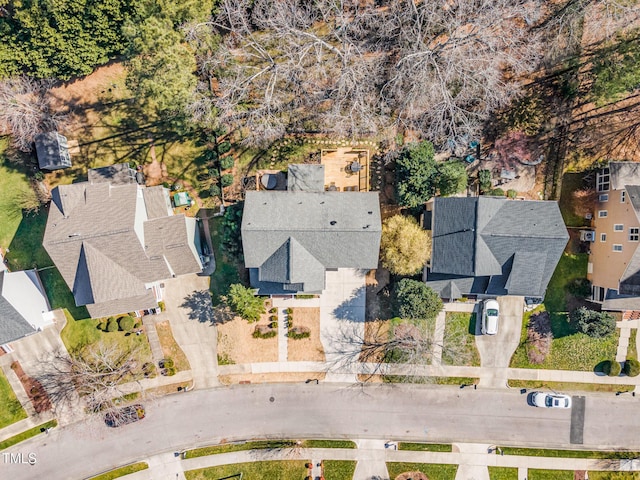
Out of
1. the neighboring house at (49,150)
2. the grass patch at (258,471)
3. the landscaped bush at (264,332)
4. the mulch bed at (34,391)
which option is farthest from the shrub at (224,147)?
the grass patch at (258,471)

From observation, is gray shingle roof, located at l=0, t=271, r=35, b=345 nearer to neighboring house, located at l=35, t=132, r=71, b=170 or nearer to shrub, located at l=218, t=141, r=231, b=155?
neighboring house, located at l=35, t=132, r=71, b=170

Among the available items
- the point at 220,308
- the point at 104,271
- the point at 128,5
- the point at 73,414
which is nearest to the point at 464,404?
the point at 220,308

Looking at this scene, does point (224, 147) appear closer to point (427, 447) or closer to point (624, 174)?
point (427, 447)

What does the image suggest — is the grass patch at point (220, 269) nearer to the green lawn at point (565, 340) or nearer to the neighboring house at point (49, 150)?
the neighboring house at point (49, 150)

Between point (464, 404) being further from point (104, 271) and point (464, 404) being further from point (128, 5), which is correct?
point (128, 5)

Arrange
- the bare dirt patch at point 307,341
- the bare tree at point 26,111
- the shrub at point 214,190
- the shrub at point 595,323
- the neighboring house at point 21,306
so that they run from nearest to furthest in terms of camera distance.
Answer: the neighboring house at point 21,306 < the bare tree at point 26,111 < the shrub at point 595,323 < the shrub at point 214,190 < the bare dirt patch at point 307,341
